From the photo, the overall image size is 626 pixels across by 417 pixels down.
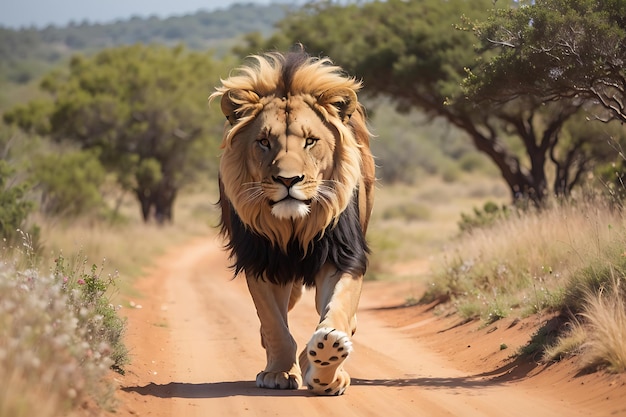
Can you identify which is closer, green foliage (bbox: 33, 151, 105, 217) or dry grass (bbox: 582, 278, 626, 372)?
dry grass (bbox: 582, 278, 626, 372)

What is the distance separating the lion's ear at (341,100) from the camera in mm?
7738

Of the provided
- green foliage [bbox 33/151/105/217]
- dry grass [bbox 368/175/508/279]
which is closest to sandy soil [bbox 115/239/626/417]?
dry grass [bbox 368/175/508/279]

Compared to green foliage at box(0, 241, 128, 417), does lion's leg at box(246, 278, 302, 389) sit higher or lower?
higher

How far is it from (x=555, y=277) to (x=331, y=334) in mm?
4291

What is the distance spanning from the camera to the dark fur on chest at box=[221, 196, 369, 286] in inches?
300

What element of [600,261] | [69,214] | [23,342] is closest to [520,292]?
[600,261]

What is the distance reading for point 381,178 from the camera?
2508cm

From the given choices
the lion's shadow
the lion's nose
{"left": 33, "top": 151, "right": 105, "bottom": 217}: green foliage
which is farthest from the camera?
{"left": 33, "top": 151, "right": 105, "bottom": 217}: green foliage

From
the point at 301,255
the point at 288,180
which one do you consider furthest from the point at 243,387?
the point at 288,180

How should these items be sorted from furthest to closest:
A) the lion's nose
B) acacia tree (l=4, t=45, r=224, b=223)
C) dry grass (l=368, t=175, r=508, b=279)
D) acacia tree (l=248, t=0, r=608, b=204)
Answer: acacia tree (l=4, t=45, r=224, b=223) < dry grass (l=368, t=175, r=508, b=279) < acacia tree (l=248, t=0, r=608, b=204) < the lion's nose

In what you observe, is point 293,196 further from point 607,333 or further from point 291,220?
point 607,333

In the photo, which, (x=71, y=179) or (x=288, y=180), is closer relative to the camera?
(x=288, y=180)

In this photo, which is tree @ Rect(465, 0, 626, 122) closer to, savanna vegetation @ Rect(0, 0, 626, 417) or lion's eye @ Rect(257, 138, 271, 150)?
savanna vegetation @ Rect(0, 0, 626, 417)

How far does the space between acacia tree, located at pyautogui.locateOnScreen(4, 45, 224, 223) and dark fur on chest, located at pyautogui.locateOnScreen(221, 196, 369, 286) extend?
83.6 ft
